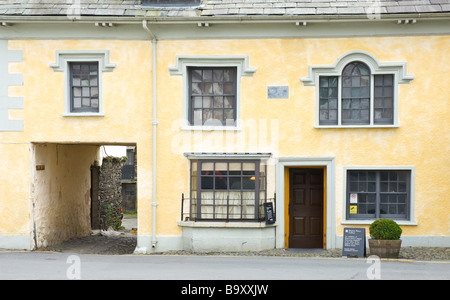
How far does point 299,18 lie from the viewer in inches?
556

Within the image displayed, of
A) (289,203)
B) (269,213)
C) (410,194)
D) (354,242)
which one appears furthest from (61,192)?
(410,194)

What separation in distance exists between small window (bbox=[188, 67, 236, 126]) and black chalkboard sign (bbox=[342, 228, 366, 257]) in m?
4.23

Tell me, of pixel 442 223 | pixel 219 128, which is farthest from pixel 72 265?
pixel 442 223

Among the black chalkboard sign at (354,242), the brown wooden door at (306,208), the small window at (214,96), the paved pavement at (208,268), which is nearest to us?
the paved pavement at (208,268)

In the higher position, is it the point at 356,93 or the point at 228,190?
the point at 356,93

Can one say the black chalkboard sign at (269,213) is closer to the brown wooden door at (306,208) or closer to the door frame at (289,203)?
the door frame at (289,203)

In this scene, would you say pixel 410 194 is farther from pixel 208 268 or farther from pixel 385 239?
pixel 208 268

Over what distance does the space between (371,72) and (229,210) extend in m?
5.23

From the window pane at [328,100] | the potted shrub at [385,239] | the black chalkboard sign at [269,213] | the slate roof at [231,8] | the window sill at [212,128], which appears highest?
the slate roof at [231,8]

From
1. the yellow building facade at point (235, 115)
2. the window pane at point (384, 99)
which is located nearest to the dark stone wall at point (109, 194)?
the yellow building facade at point (235, 115)

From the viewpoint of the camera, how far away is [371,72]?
47.1 feet

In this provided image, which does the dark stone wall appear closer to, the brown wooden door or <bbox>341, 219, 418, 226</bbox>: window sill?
the brown wooden door

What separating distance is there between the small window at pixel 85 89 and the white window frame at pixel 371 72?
5.62 metres

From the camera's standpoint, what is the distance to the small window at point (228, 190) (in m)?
14.6
